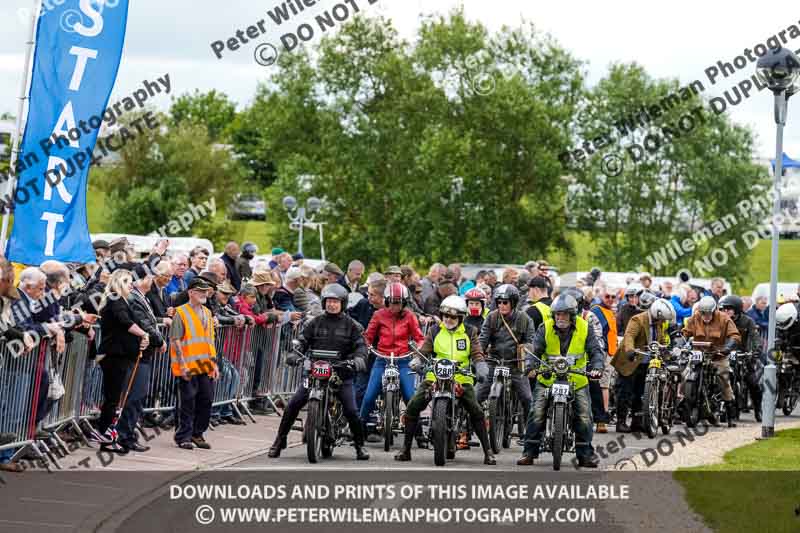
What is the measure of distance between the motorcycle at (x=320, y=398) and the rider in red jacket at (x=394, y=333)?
117cm

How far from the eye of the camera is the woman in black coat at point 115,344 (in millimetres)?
15195

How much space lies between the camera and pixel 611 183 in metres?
77.6

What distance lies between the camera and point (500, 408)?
17.3m

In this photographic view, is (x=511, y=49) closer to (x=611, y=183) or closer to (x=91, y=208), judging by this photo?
(x=611, y=183)

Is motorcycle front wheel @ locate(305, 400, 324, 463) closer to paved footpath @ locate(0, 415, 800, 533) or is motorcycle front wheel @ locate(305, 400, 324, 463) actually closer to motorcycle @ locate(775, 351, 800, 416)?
paved footpath @ locate(0, 415, 800, 533)

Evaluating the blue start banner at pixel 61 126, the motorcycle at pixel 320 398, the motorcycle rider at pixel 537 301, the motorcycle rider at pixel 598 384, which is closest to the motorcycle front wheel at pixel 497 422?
the motorcycle rider at pixel 537 301

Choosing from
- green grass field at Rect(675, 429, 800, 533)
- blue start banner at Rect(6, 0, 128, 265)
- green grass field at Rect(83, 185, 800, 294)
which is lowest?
green grass field at Rect(675, 429, 800, 533)

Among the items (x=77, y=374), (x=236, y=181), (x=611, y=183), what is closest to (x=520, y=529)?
(x=77, y=374)

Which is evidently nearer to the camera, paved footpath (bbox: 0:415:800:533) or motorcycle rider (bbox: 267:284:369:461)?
paved footpath (bbox: 0:415:800:533)

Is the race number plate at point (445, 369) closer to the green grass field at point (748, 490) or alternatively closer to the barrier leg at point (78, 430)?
the green grass field at point (748, 490)

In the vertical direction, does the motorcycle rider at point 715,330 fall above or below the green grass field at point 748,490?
above

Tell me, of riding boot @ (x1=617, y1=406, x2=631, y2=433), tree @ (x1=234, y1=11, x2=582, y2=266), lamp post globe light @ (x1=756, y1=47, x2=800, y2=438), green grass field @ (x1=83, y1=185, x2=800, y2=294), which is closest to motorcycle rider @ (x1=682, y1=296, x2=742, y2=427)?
lamp post globe light @ (x1=756, y1=47, x2=800, y2=438)

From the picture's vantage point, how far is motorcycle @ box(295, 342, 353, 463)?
50.6 ft

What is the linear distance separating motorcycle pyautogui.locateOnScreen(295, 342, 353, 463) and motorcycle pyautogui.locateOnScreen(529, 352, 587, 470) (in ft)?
7.06
